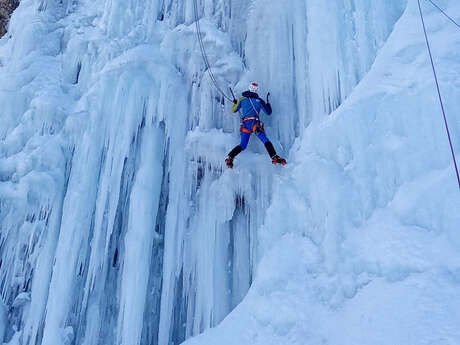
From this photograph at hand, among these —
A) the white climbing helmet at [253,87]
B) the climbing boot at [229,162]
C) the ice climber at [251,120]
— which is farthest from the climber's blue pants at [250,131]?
the white climbing helmet at [253,87]

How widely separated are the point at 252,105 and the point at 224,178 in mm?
1018

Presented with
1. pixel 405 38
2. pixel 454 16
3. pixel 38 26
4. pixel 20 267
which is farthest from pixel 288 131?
pixel 38 26

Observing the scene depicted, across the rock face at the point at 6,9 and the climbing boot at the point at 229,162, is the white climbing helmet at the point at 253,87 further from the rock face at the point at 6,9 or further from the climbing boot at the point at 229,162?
the rock face at the point at 6,9

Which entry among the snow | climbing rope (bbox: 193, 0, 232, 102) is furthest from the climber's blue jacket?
climbing rope (bbox: 193, 0, 232, 102)

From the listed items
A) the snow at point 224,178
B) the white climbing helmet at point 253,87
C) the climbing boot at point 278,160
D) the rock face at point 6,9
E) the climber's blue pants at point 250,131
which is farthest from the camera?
the rock face at point 6,9

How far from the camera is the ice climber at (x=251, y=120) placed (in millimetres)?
4965

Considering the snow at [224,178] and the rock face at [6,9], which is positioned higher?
the rock face at [6,9]

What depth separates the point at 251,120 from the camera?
511 cm

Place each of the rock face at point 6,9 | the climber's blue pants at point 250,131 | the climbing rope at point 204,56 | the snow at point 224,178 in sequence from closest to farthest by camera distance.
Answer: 1. the snow at point 224,178
2. the climber's blue pants at point 250,131
3. the climbing rope at point 204,56
4. the rock face at point 6,9

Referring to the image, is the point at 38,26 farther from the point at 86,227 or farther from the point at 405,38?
the point at 405,38

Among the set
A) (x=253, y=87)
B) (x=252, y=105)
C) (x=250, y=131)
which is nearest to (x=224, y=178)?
(x=250, y=131)

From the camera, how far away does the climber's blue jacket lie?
5.16m

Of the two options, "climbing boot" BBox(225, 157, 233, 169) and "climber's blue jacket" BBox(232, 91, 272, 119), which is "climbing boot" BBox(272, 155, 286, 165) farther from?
"climber's blue jacket" BBox(232, 91, 272, 119)

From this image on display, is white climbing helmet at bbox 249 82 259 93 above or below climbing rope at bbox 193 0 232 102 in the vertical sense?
below
